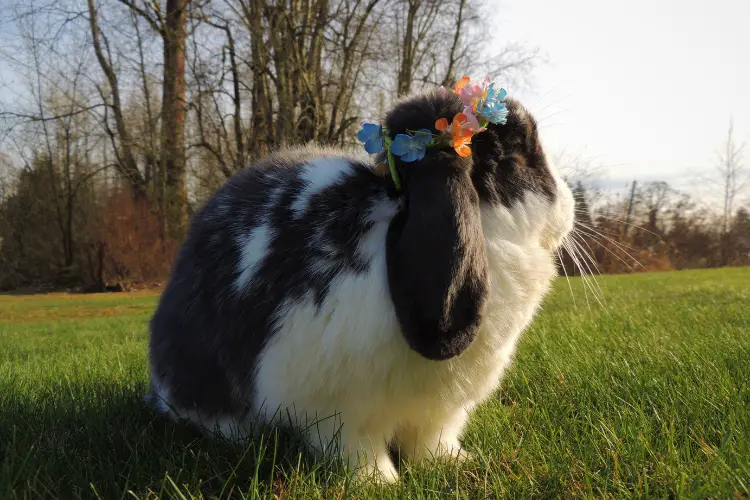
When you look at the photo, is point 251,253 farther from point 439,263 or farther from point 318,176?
point 439,263

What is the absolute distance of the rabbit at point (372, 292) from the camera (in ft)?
4.25

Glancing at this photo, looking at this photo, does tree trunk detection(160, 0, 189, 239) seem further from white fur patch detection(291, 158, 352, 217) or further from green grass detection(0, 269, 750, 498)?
white fur patch detection(291, 158, 352, 217)

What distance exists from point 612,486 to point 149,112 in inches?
492

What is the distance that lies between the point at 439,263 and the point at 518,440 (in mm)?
796

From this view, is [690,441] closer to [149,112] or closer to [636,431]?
[636,431]

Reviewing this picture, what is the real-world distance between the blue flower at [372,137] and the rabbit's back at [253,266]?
0.28 ft

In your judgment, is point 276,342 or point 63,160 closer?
point 276,342

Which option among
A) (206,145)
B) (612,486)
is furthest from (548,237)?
(206,145)

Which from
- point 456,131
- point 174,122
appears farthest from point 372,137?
point 174,122

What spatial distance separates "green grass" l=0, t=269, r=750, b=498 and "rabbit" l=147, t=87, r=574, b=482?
0.13 m

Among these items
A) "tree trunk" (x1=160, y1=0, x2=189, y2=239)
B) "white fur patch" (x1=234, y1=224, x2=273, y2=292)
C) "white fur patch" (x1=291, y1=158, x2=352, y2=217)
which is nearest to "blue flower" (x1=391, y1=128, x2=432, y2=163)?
"white fur patch" (x1=291, y1=158, x2=352, y2=217)

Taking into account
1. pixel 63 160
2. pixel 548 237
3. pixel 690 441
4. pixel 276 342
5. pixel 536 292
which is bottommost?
pixel 690 441

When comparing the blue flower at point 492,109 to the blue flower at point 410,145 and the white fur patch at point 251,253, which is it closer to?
the blue flower at point 410,145

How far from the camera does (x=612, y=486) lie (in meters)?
1.25
